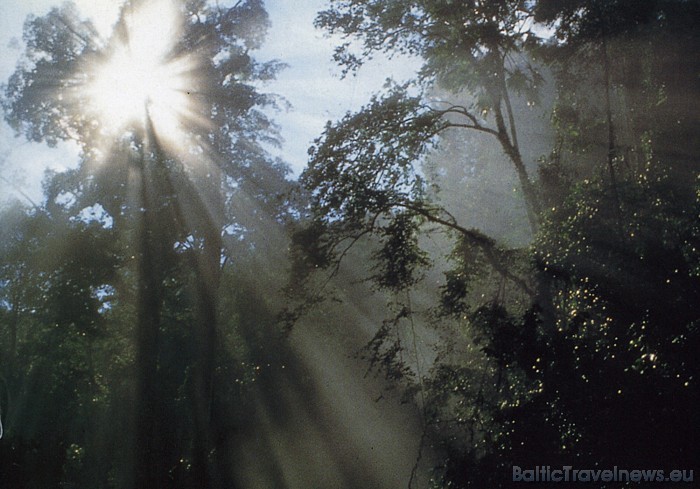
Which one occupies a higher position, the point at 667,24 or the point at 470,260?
the point at 667,24

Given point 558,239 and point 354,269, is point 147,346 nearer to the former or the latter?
point 354,269

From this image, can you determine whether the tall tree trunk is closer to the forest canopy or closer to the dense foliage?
the forest canopy

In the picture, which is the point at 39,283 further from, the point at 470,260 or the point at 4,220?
the point at 470,260

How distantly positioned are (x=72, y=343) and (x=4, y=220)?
487 cm

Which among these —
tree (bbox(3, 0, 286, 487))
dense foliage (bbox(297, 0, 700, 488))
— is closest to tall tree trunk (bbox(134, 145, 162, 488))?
tree (bbox(3, 0, 286, 487))

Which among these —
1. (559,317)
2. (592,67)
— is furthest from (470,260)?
(592,67)

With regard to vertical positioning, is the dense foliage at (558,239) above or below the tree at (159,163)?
below

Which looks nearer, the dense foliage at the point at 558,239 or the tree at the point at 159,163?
the dense foliage at the point at 558,239

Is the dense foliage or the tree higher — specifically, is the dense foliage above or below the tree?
below

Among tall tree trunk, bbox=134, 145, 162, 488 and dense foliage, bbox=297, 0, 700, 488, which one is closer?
dense foliage, bbox=297, 0, 700, 488

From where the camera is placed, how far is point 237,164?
64.6 feet

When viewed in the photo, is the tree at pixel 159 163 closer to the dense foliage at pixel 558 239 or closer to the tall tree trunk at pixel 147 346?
the tall tree trunk at pixel 147 346

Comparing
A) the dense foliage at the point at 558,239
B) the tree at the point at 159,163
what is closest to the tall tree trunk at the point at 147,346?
the tree at the point at 159,163

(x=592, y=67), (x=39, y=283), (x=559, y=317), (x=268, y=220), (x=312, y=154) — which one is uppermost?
(x=268, y=220)
